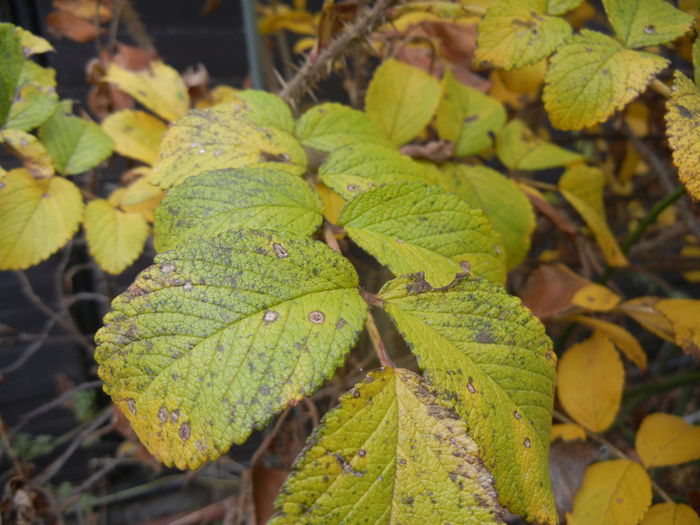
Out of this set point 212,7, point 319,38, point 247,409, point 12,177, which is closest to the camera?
point 247,409

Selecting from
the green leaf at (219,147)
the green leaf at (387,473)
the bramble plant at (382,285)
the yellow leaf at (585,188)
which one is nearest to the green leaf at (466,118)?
the bramble plant at (382,285)

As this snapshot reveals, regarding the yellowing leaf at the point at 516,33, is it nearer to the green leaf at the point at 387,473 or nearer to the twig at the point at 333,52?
the twig at the point at 333,52

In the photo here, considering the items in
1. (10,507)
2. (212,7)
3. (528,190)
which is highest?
(212,7)

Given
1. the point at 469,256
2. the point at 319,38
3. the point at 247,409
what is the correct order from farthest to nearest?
the point at 319,38, the point at 469,256, the point at 247,409

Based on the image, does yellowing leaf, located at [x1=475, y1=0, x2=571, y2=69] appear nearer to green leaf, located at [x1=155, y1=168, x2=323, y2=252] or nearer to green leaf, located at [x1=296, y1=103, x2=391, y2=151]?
green leaf, located at [x1=296, y1=103, x2=391, y2=151]

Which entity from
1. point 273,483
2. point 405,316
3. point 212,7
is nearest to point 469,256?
point 405,316

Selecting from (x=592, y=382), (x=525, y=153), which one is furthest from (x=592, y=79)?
(x=592, y=382)

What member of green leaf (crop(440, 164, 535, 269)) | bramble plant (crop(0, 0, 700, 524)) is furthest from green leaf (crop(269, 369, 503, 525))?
green leaf (crop(440, 164, 535, 269))

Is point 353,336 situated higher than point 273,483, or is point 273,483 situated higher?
point 353,336

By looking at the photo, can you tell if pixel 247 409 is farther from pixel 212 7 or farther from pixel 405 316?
pixel 212 7
